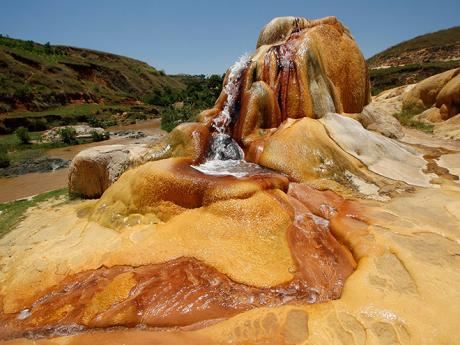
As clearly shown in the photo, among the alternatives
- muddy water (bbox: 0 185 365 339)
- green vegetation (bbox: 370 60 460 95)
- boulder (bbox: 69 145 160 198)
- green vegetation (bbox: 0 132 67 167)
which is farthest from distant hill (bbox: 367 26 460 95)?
muddy water (bbox: 0 185 365 339)

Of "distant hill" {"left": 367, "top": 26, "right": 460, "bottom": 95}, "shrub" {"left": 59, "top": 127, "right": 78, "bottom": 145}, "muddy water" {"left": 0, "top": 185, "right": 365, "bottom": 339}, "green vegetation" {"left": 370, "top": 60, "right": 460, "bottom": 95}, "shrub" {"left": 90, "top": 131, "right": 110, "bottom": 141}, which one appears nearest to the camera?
"muddy water" {"left": 0, "top": 185, "right": 365, "bottom": 339}

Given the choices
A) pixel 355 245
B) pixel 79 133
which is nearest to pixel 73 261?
pixel 355 245

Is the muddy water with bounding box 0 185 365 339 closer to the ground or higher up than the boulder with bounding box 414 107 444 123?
closer to the ground

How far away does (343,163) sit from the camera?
673cm

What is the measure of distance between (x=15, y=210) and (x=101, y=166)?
2.16 m

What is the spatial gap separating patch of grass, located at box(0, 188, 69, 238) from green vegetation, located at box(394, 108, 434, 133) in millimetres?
12558

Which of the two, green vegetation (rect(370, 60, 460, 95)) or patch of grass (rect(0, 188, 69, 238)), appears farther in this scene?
green vegetation (rect(370, 60, 460, 95))

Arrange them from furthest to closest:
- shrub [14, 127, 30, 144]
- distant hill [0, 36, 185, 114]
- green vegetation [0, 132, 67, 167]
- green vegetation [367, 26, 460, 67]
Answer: green vegetation [367, 26, 460, 67] → distant hill [0, 36, 185, 114] → shrub [14, 127, 30, 144] → green vegetation [0, 132, 67, 167]

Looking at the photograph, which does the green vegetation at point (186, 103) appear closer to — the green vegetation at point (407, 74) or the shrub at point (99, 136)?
the shrub at point (99, 136)

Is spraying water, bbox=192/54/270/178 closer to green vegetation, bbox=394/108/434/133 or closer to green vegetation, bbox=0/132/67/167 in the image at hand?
green vegetation, bbox=394/108/434/133

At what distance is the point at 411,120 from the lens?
549 inches

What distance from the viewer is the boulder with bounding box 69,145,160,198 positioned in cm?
772

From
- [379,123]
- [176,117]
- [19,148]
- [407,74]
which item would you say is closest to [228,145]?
[379,123]

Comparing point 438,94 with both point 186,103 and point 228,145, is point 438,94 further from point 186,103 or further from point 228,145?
point 186,103
